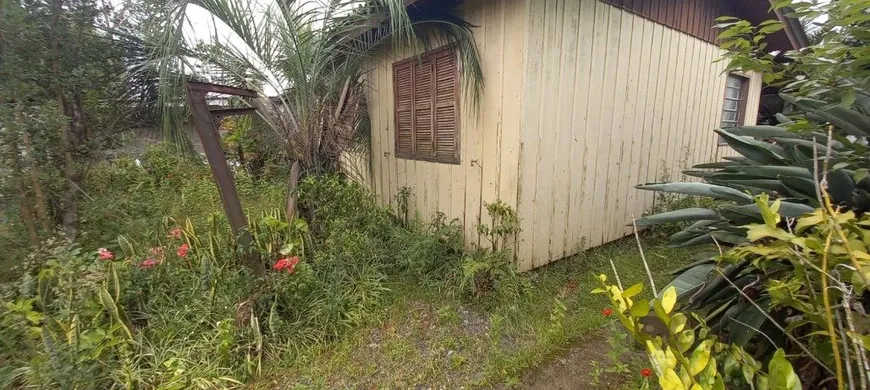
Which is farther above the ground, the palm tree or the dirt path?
the palm tree

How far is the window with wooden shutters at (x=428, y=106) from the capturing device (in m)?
3.26

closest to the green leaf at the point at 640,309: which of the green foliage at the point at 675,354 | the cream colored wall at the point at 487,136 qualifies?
the green foliage at the point at 675,354

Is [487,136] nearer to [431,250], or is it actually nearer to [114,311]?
[431,250]

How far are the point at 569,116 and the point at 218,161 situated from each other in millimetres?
2923

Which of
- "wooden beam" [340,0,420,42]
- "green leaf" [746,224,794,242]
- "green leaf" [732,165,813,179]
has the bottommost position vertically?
"green leaf" [746,224,794,242]

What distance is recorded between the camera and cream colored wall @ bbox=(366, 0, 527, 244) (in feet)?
9.02

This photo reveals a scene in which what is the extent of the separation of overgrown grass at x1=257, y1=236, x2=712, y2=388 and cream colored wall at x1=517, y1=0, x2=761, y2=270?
24.4 inches

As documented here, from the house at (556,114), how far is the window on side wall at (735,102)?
603mm

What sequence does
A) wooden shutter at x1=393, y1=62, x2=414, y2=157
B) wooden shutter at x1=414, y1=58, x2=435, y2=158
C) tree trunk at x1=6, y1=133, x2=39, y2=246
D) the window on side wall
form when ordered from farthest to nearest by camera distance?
the window on side wall, wooden shutter at x1=393, y1=62, x2=414, y2=157, wooden shutter at x1=414, y1=58, x2=435, y2=158, tree trunk at x1=6, y1=133, x2=39, y2=246

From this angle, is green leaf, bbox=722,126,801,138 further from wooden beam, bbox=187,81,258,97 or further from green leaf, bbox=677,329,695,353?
wooden beam, bbox=187,81,258,97

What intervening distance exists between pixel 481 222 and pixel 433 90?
1.45 meters

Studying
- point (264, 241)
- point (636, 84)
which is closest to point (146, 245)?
point (264, 241)

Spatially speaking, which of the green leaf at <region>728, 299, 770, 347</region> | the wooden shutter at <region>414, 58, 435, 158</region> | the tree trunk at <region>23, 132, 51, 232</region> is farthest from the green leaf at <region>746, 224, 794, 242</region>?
the tree trunk at <region>23, 132, 51, 232</region>

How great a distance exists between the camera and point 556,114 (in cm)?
295
